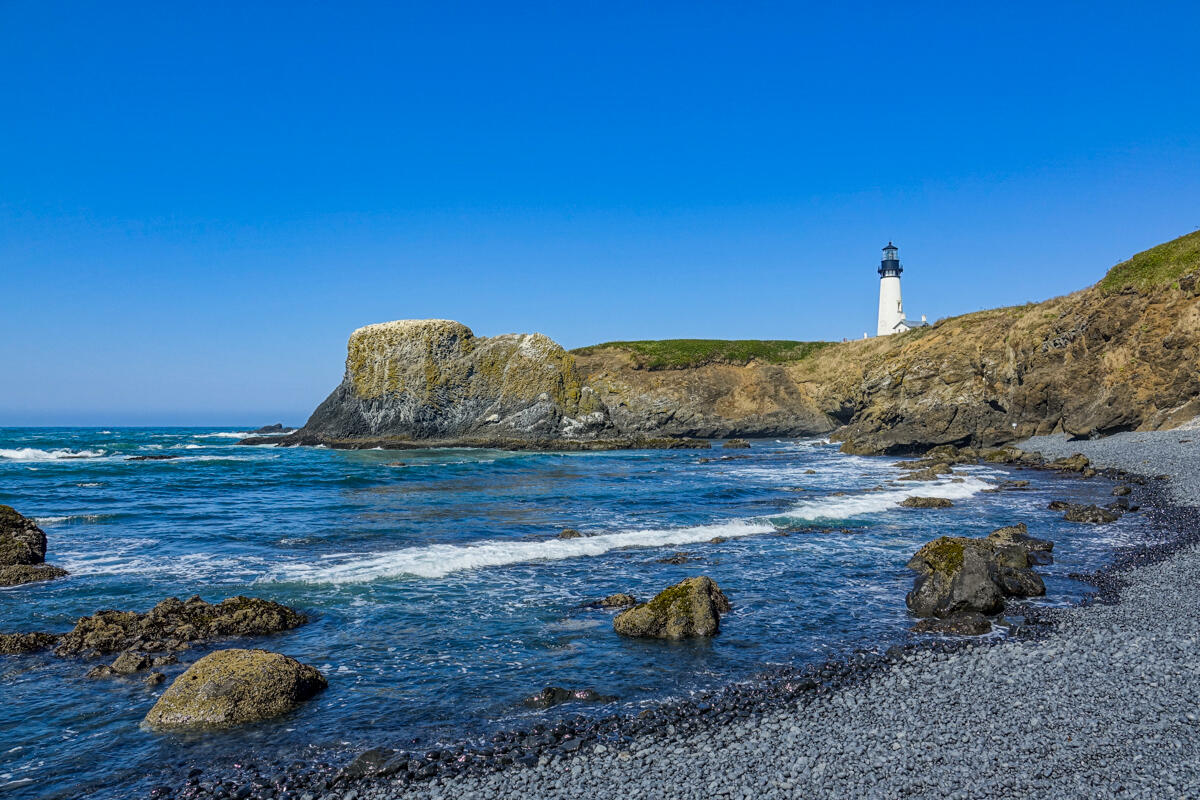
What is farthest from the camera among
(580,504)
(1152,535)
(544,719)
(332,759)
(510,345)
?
(510,345)

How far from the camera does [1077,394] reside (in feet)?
143

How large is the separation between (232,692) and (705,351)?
260 feet

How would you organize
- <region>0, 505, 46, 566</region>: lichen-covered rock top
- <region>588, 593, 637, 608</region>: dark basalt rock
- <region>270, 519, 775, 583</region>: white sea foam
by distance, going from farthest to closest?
<region>270, 519, 775, 583</region>: white sea foam
<region>0, 505, 46, 566</region>: lichen-covered rock top
<region>588, 593, 637, 608</region>: dark basalt rock

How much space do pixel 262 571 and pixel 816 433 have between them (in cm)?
6957

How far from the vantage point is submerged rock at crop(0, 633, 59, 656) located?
404 inches

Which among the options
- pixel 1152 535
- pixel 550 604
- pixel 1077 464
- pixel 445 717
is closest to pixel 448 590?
pixel 550 604

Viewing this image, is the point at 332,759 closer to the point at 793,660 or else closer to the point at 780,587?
the point at 793,660

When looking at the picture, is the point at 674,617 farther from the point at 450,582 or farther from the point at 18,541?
the point at 18,541

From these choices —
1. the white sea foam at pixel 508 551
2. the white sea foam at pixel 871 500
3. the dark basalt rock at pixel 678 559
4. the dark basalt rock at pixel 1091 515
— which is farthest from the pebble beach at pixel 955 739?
the white sea foam at pixel 871 500

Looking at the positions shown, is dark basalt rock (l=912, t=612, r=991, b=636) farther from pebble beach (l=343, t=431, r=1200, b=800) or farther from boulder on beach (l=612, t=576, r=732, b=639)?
boulder on beach (l=612, t=576, r=732, b=639)

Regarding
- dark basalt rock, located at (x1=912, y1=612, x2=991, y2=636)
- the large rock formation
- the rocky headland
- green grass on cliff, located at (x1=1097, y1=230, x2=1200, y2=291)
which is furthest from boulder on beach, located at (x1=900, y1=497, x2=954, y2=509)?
the large rock formation

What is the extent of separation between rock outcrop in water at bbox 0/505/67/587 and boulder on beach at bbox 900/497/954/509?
2533cm

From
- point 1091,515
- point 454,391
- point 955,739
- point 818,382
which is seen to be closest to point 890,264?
point 818,382

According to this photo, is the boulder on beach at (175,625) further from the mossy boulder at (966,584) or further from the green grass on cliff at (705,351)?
the green grass on cliff at (705,351)
